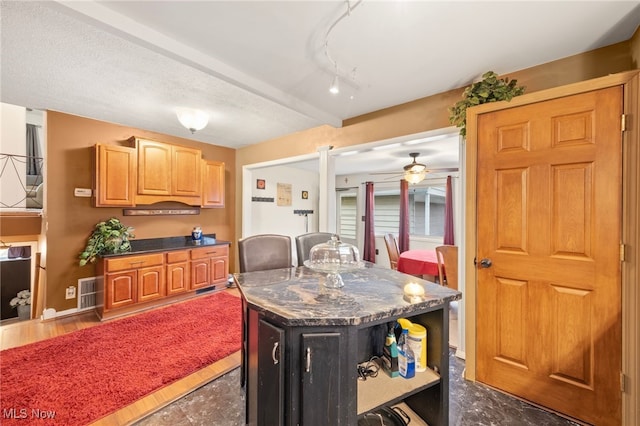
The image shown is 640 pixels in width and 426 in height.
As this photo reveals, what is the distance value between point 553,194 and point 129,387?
10.8 ft

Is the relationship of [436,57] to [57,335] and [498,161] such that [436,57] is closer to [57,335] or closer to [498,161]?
[498,161]

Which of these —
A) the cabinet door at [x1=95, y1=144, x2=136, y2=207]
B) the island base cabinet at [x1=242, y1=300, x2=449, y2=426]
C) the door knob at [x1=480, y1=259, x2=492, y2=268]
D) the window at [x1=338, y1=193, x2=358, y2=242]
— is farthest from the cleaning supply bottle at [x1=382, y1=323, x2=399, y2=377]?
the window at [x1=338, y1=193, x2=358, y2=242]

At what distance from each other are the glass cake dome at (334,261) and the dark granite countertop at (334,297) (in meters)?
0.08

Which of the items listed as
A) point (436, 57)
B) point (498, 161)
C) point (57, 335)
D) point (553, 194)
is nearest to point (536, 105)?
point (498, 161)

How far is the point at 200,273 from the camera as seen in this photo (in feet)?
12.7

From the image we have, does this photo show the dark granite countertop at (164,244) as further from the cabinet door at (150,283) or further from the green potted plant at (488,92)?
the green potted plant at (488,92)

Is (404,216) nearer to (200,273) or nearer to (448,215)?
(448,215)

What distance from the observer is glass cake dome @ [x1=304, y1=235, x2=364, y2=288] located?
4.81 feet

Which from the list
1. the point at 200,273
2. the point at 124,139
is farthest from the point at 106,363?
the point at 124,139

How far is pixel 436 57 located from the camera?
1.95m

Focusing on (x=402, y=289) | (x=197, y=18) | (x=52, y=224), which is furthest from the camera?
(x=52, y=224)

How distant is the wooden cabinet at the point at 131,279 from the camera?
3.03 m

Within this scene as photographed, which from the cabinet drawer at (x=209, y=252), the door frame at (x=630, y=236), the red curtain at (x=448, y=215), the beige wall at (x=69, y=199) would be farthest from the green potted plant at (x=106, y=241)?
the red curtain at (x=448, y=215)

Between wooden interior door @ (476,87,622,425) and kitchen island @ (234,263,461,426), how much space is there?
803 millimetres
